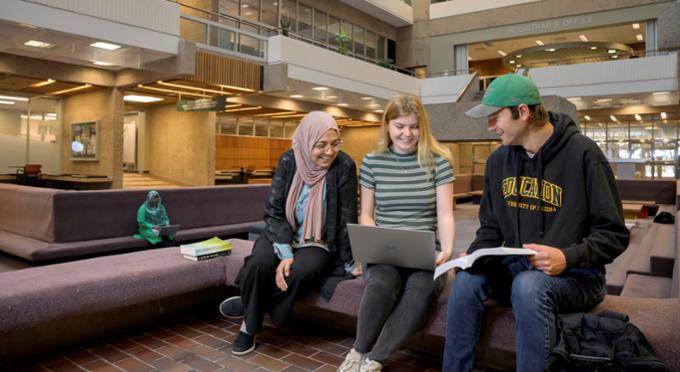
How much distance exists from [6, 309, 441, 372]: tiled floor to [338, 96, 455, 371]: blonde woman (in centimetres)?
52

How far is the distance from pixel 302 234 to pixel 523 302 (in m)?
1.48

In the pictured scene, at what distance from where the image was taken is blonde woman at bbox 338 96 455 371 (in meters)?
2.40

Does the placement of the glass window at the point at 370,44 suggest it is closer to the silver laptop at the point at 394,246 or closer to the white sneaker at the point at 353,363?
the silver laptop at the point at 394,246

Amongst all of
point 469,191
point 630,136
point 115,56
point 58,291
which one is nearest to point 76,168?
point 115,56

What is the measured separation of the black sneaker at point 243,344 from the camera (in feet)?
9.68

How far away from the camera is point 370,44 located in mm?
22062

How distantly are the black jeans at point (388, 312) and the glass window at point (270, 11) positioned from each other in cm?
1611

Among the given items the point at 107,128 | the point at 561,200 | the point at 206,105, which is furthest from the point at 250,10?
the point at 561,200

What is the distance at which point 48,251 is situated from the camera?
14.7ft

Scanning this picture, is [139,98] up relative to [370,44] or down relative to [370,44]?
down

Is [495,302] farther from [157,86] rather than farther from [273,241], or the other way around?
[157,86]

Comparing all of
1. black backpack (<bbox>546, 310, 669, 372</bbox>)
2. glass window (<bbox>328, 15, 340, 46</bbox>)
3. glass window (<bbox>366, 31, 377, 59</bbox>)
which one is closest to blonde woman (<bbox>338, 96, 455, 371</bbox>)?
black backpack (<bbox>546, 310, 669, 372</bbox>)

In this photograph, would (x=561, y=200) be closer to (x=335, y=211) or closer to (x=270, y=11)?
(x=335, y=211)

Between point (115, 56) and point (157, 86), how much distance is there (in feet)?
7.45
